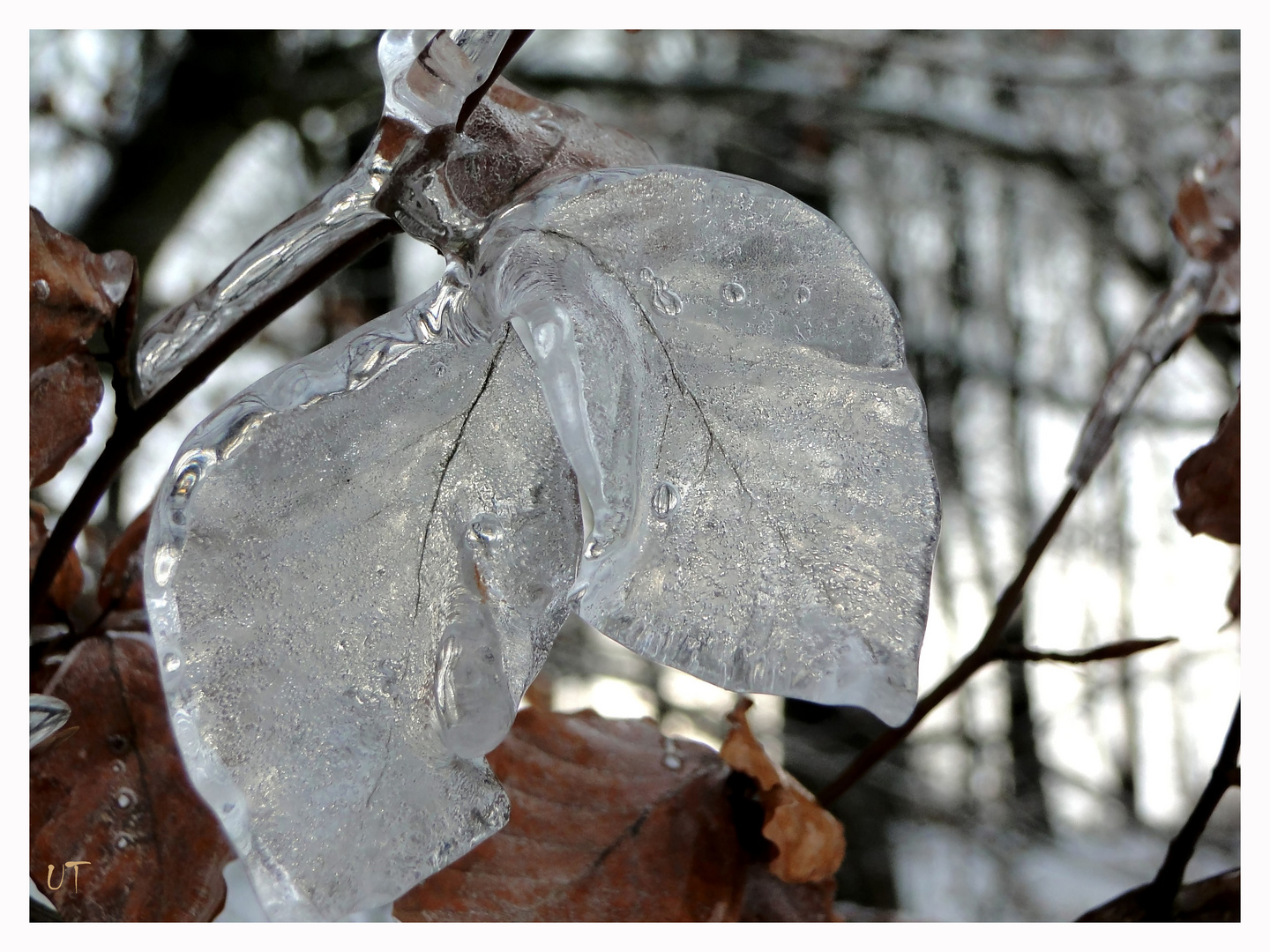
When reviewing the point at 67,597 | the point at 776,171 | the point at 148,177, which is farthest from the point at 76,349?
the point at 776,171

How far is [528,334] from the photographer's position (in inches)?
3.7

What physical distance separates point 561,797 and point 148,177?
27cm

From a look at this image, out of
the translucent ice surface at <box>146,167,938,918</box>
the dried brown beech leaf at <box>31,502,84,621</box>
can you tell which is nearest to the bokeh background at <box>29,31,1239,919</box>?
the dried brown beech leaf at <box>31,502,84,621</box>

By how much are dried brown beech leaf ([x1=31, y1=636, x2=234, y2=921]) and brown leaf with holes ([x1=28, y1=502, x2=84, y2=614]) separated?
2 centimetres

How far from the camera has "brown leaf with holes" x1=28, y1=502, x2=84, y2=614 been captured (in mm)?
192

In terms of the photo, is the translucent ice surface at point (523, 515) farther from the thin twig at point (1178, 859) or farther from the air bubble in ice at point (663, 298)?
the thin twig at point (1178, 859)

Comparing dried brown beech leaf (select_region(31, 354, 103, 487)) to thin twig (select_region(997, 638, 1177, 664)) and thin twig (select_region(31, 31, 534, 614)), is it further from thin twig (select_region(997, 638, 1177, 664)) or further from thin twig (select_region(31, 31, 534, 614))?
thin twig (select_region(997, 638, 1177, 664))

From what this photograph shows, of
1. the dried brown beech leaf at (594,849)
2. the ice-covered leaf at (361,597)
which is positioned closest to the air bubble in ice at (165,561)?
the ice-covered leaf at (361,597)

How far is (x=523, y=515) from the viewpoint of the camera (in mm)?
126

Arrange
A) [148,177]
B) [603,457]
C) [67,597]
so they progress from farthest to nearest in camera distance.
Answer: [148,177]
[67,597]
[603,457]

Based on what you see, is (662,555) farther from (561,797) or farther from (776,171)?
(776,171)

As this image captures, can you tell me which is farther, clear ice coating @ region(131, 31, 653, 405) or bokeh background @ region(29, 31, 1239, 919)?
bokeh background @ region(29, 31, 1239, 919)

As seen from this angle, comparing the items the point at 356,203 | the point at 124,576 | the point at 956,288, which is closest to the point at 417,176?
the point at 356,203

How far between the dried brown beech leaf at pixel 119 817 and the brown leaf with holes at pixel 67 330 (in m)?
0.04
